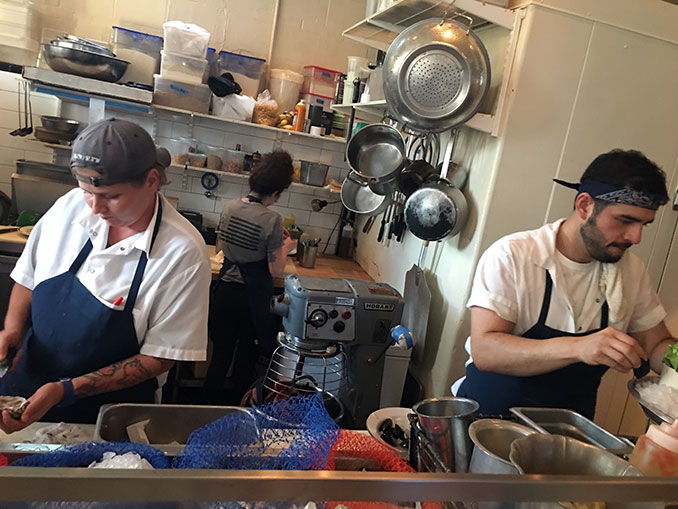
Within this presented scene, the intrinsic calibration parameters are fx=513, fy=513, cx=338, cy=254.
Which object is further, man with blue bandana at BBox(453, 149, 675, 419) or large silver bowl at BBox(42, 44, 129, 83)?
large silver bowl at BBox(42, 44, 129, 83)

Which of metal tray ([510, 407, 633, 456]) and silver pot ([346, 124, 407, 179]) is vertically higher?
silver pot ([346, 124, 407, 179])

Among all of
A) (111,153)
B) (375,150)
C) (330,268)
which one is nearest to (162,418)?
(111,153)

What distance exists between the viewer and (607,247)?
1604 mm

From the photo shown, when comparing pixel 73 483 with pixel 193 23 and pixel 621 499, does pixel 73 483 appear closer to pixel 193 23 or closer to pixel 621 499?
pixel 621 499

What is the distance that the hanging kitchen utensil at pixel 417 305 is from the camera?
278 centimetres

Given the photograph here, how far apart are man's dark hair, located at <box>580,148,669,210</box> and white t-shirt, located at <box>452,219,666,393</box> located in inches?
8.4

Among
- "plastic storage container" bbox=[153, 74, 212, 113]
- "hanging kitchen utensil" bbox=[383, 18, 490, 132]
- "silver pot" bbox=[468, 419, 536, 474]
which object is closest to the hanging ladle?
"plastic storage container" bbox=[153, 74, 212, 113]

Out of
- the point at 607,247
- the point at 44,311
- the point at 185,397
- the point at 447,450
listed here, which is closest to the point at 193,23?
the point at 185,397

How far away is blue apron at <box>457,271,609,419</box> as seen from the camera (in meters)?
1.63

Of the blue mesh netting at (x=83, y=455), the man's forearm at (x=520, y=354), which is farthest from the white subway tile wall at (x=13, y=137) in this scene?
the man's forearm at (x=520, y=354)

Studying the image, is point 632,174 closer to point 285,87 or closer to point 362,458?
point 362,458

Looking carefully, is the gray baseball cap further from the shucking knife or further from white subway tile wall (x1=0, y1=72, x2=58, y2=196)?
white subway tile wall (x1=0, y1=72, x2=58, y2=196)

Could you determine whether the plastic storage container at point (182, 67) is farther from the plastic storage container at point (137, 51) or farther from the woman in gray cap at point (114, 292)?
the woman in gray cap at point (114, 292)

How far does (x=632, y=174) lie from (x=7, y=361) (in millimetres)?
1950
